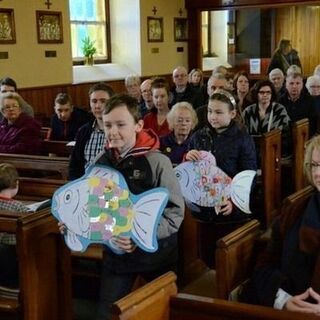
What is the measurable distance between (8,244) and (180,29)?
849cm

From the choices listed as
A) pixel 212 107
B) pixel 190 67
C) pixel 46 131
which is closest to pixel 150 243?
pixel 212 107

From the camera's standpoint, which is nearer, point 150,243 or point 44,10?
point 150,243

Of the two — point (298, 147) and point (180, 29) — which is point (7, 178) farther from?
point (180, 29)

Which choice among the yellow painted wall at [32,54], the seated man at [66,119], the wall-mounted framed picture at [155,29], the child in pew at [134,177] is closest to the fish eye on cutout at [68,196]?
the child in pew at [134,177]

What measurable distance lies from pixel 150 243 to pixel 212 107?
1.31 meters

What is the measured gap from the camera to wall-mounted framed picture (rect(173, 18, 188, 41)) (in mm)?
10531

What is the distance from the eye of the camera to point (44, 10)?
307 inches

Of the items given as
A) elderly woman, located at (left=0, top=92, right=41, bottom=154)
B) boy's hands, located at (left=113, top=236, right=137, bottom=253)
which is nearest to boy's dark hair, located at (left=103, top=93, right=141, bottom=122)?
boy's hands, located at (left=113, top=236, right=137, bottom=253)

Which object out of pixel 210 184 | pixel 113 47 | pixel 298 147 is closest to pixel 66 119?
pixel 298 147

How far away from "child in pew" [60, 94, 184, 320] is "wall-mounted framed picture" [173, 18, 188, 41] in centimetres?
849

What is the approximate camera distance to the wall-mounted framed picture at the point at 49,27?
7762 millimetres

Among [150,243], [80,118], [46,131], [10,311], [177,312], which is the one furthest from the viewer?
[46,131]

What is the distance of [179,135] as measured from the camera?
3.59 m

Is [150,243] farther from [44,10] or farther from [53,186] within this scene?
[44,10]
